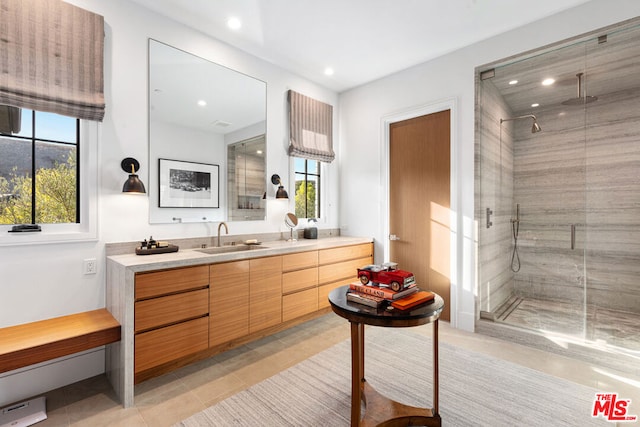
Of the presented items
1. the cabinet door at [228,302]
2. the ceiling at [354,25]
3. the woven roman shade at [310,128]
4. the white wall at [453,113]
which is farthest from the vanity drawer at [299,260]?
the ceiling at [354,25]

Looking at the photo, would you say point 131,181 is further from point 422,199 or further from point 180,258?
point 422,199

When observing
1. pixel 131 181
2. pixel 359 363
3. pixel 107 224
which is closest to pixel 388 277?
pixel 359 363

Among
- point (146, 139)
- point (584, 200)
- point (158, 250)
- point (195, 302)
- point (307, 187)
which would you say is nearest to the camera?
point (195, 302)

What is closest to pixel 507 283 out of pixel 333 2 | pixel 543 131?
pixel 543 131

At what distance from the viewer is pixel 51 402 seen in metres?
1.99

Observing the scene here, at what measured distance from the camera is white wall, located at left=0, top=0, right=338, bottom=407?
2029mm

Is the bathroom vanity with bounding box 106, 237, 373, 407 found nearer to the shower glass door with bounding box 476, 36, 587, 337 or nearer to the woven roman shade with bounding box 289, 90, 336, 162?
the woven roman shade with bounding box 289, 90, 336, 162

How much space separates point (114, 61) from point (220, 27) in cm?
100

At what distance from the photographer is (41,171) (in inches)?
86.1

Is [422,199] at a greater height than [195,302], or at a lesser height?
greater

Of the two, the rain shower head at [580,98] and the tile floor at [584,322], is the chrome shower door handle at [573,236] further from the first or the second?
the rain shower head at [580,98]

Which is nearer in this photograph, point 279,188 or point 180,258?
point 180,258

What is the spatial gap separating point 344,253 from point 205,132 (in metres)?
2.03
